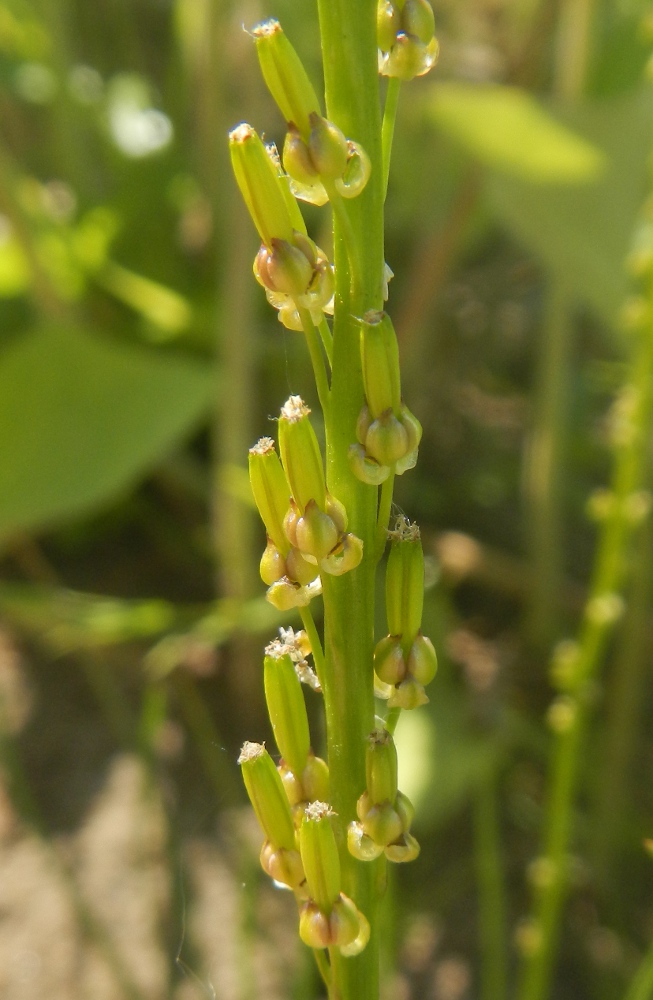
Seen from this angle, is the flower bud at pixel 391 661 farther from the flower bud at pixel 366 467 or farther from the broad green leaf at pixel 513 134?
the broad green leaf at pixel 513 134

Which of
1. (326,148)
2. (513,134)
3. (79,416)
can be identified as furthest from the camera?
(79,416)

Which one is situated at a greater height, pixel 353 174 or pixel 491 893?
pixel 353 174

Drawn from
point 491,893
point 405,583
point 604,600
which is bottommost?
point 491,893

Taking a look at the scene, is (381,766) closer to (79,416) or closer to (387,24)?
(387,24)

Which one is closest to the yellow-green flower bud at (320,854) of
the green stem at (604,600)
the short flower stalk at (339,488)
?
the short flower stalk at (339,488)

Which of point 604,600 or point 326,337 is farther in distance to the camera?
point 604,600

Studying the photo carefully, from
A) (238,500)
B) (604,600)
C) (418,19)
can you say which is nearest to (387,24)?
(418,19)

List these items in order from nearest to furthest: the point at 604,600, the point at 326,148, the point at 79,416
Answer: the point at 326,148 < the point at 604,600 < the point at 79,416
